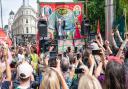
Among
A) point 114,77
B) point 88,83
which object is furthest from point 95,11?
point 88,83

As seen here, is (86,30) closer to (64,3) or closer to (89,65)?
(64,3)

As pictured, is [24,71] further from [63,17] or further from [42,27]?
[63,17]

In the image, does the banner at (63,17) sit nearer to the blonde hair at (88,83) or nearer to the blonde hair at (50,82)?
the blonde hair at (50,82)

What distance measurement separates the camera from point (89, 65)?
862 centimetres

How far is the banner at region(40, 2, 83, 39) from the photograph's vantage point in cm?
2098

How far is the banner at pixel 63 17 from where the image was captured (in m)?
21.0

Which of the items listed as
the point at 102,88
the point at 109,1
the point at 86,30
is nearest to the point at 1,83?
the point at 102,88

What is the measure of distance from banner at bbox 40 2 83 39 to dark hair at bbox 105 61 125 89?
14226 mm

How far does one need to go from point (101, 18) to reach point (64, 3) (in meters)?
41.6

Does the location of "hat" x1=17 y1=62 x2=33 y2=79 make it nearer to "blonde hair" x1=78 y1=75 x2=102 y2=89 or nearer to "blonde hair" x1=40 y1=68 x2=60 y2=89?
"blonde hair" x1=40 y1=68 x2=60 y2=89

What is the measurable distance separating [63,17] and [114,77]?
15773 mm

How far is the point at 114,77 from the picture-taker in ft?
20.4

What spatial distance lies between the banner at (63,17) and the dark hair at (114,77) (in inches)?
560

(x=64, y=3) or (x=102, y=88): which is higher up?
(x=64, y=3)
